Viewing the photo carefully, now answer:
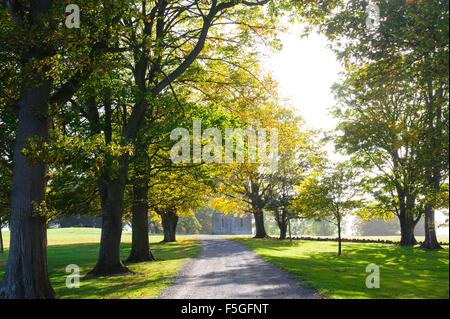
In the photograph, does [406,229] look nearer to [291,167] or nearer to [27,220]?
[291,167]

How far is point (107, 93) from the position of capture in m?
14.3

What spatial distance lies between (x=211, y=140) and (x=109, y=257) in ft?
24.5

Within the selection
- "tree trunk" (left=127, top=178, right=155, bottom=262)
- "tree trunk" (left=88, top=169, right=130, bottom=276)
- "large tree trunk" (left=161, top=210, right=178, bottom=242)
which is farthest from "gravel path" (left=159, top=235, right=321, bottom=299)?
"large tree trunk" (left=161, top=210, right=178, bottom=242)

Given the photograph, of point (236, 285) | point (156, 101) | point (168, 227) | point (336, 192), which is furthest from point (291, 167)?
point (236, 285)

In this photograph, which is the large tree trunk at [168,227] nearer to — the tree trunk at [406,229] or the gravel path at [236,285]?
the tree trunk at [406,229]

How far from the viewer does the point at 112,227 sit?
15.1 m

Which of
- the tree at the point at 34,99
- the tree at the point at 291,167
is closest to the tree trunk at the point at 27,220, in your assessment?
the tree at the point at 34,99

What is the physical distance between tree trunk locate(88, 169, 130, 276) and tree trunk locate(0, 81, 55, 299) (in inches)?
192

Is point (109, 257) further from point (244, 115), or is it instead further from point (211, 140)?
point (244, 115)

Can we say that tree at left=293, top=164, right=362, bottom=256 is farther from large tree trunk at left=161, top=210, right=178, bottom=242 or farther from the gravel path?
large tree trunk at left=161, top=210, right=178, bottom=242

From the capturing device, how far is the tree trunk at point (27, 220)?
9188 millimetres

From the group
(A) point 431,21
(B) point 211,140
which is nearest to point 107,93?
(B) point 211,140

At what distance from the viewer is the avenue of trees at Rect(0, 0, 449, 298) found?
930 centimetres

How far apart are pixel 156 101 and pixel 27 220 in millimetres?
7369
